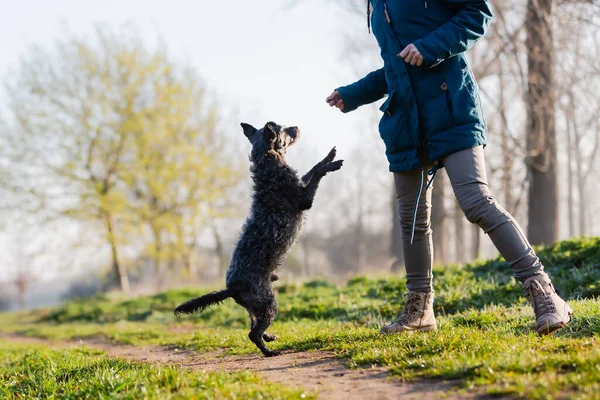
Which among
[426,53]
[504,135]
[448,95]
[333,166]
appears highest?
[504,135]

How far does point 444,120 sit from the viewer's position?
3760 millimetres

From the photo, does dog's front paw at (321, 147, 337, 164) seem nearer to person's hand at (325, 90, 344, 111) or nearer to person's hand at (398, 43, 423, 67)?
person's hand at (325, 90, 344, 111)

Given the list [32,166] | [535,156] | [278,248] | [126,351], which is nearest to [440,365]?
[278,248]

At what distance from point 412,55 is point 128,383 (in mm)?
2811

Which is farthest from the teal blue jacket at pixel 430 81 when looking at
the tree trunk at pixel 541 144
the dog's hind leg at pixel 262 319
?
the tree trunk at pixel 541 144

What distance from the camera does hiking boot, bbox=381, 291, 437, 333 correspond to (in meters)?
4.45

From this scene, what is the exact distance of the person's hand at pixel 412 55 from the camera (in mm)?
3672

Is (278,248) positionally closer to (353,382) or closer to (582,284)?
(353,382)

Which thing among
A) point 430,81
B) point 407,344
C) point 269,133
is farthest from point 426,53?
point 407,344

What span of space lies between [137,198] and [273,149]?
1895 cm

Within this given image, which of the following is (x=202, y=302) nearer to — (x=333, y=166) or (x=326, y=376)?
(x=326, y=376)

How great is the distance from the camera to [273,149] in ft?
16.2

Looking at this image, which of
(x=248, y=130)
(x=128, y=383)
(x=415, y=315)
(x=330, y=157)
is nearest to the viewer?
(x=128, y=383)

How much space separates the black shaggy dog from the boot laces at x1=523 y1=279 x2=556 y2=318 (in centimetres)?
183
